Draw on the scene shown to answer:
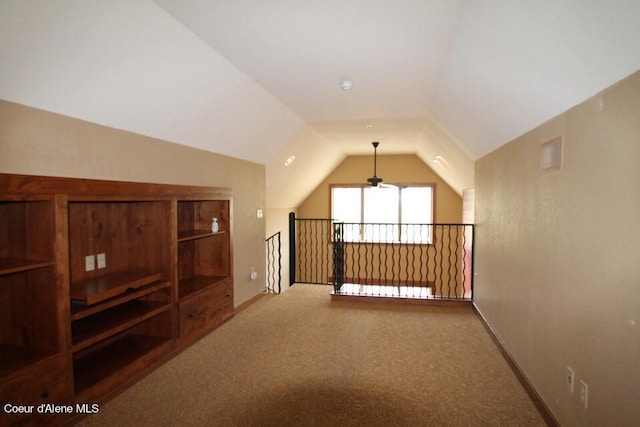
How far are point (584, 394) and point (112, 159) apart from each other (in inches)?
138

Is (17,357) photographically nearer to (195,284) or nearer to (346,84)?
(195,284)

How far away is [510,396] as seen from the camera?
269 cm

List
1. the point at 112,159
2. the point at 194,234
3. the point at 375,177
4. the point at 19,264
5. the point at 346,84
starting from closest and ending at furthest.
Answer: the point at 19,264 < the point at 112,159 < the point at 346,84 < the point at 194,234 < the point at 375,177

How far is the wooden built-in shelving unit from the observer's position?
2.17 metres

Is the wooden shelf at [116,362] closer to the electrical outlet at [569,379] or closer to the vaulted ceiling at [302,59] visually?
the vaulted ceiling at [302,59]

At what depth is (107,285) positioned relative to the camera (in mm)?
2746

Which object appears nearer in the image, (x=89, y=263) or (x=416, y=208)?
(x=89, y=263)

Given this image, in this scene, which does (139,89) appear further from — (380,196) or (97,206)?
(380,196)

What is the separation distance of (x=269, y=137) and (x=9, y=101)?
3.07 m

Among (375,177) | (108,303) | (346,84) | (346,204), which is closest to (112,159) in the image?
(108,303)

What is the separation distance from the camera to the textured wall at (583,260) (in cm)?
156

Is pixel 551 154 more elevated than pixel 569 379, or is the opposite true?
pixel 551 154

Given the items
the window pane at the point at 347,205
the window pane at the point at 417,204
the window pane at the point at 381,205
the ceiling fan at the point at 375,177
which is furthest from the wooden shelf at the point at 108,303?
the window pane at the point at 417,204

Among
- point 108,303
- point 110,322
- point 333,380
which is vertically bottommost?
point 333,380
